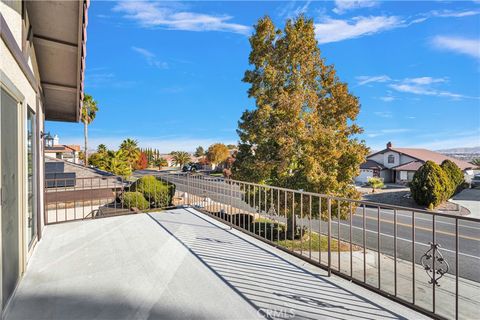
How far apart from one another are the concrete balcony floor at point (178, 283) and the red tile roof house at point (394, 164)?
93.0 feet

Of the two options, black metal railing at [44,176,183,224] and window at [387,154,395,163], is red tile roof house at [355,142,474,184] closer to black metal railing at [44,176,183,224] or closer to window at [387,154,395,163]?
window at [387,154,395,163]

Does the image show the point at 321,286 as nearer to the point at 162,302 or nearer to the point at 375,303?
the point at 375,303

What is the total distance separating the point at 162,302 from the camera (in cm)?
212

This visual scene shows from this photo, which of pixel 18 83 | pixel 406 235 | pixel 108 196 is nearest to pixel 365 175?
pixel 406 235

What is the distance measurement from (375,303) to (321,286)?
46 centimetres

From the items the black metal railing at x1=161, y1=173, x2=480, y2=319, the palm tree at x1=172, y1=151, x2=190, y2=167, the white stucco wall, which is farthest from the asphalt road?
the palm tree at x1=172, y1=151, x2=190, y2=167

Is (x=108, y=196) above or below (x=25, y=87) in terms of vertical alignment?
below

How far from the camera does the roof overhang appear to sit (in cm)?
296

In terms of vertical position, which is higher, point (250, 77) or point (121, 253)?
point (250, 77)

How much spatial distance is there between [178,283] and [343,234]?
9829mm

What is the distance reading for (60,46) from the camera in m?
3.60

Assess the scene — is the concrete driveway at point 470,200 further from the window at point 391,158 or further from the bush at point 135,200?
the bush at point 135,200

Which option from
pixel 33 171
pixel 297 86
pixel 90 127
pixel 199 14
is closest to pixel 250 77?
pixel 297 86

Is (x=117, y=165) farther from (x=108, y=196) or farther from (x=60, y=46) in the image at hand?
(x=60, y=46)
